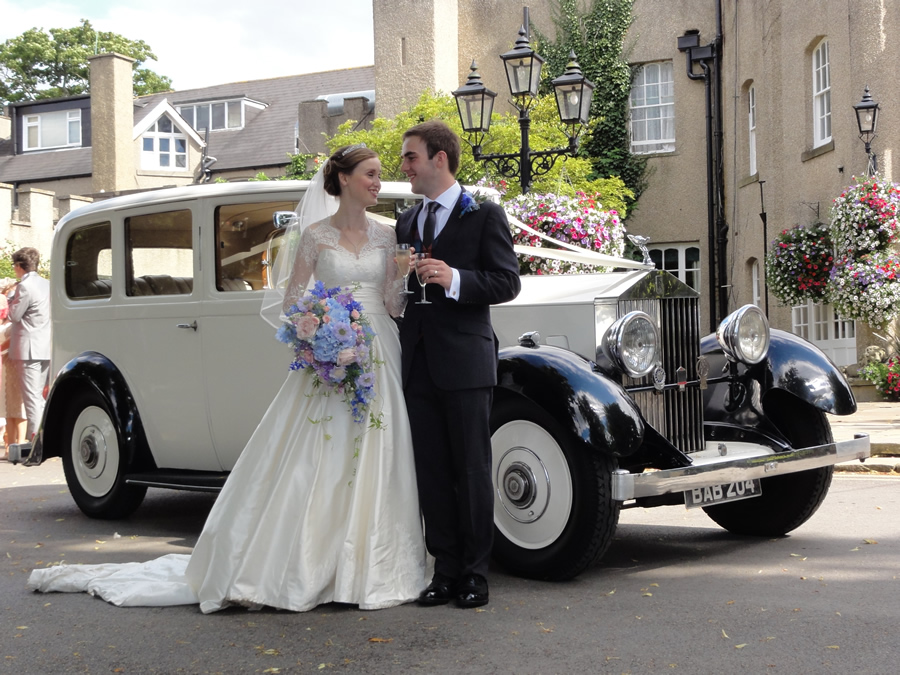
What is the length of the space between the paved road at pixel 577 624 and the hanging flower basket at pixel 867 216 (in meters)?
10.6

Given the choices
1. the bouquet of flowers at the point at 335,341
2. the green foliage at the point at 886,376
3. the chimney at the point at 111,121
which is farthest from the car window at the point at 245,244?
the chimney at the point at 111,121

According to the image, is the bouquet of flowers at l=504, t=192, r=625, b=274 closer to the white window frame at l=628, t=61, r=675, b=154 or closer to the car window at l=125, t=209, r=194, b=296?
the car window at l=125, t=209, r=194, b=296

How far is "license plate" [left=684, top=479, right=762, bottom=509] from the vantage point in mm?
5000

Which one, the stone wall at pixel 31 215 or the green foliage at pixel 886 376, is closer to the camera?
the green foliage at pixel 886 376

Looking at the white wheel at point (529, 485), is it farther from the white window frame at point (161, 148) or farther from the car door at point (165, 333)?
the white window frame at point (161, 148)

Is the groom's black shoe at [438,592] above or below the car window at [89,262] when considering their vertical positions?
below

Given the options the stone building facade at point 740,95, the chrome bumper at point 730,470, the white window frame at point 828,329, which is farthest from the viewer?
the white window frame at point 828,329

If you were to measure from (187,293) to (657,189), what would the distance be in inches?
721

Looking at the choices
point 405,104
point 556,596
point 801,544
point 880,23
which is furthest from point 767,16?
point 556,596

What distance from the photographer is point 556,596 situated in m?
4.63

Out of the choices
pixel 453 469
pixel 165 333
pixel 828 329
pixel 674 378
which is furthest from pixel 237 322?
pixel 828 329

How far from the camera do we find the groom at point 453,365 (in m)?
4.56

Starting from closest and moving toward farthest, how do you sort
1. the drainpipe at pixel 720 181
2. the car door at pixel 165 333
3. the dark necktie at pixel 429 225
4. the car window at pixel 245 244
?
the dark necktie at pixel 429 225 → the car window at pixel 245 244 → the car door at pixel 165 333 → the drainpipe at pixel 720 181

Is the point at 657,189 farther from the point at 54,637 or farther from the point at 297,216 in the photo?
the point at 54,637
